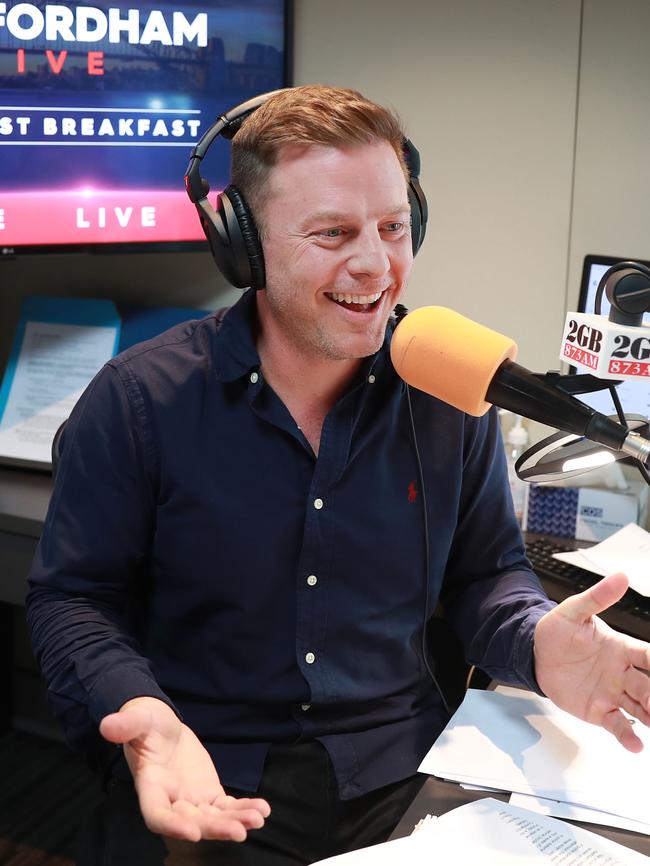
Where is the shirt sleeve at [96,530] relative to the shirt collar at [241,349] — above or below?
below

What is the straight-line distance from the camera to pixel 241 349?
1.37m

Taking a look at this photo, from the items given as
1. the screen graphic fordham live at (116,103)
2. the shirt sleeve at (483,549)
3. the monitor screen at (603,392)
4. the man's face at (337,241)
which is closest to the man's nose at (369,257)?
the man's face at (337,241)

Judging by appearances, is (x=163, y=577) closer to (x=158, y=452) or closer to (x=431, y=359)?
(x=158, y=452)

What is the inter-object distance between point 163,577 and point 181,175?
113cm

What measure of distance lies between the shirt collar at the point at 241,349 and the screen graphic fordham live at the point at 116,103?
791 mm

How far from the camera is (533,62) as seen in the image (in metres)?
2.03

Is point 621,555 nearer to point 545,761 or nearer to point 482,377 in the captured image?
point 545,761

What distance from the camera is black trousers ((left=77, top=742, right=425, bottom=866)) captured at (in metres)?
1.21

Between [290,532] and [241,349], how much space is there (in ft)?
0.85

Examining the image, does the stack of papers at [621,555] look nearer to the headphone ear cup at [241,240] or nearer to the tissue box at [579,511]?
the tissue box at [579,511]

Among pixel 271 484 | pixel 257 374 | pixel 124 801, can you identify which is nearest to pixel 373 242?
pixel 257 374

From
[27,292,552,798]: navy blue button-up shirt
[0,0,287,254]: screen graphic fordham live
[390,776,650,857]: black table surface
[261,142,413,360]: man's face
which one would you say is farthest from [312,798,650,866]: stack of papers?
[0,0,287,254]: screen graphic fordham live

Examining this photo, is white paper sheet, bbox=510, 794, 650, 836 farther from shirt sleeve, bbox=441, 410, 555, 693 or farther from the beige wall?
the beige wall

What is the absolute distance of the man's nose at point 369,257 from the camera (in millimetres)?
1284
